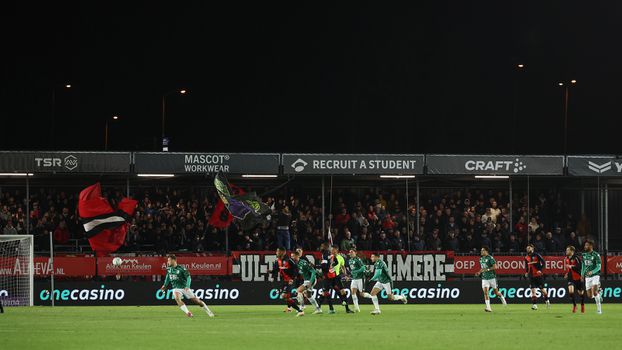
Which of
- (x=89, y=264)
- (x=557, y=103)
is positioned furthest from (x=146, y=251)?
(x=557, y=103)

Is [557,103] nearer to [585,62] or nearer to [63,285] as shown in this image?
[585,62]

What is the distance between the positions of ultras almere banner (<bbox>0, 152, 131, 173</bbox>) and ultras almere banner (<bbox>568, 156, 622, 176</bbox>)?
690 inches

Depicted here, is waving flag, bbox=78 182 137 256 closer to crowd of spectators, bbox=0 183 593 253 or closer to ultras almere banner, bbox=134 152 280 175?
crowd of spectators, bbox=0 183 593 253

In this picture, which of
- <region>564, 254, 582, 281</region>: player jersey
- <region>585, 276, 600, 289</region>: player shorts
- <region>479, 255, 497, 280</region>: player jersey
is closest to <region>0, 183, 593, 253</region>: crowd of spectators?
<region>479, 255, 497, 280</region>: player jersey

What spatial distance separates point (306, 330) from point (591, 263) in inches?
468

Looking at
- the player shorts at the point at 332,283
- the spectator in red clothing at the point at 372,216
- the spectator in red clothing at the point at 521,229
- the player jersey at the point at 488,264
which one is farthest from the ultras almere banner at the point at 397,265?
the player shorts at the point at 332,283

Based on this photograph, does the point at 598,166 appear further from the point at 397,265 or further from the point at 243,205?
the point at 243,205

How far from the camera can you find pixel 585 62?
223 ft

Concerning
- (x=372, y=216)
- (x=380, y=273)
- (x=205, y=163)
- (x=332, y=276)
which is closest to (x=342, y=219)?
(x=372, y=216)

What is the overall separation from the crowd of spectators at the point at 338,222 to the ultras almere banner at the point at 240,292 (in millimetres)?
1652

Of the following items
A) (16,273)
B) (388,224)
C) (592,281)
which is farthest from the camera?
(388,224)

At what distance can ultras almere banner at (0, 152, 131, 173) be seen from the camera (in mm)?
38312

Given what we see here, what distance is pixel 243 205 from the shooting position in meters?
39.3

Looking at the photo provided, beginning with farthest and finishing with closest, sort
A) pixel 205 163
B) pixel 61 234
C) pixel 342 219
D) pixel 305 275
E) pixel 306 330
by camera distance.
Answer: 1. pixel 342 219
2. pixel 205 163
3. pixel 61 234
4. pixel 305 275
5. pixel 306 330
